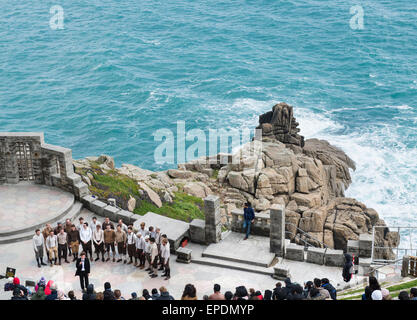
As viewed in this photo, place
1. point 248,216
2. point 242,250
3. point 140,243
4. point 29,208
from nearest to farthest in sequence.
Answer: point 140,243, point 242,250, point 248,216, point 29,208

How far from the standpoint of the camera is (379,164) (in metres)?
59.9

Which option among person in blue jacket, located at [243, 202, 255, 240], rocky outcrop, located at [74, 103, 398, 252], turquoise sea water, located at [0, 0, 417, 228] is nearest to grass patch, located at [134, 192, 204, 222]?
rocky outcrop, located at [74, 103, 398, 252]

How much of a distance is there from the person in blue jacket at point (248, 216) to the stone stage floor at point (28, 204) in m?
9.57

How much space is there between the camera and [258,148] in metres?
48.4

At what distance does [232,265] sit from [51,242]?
8491 millimetres

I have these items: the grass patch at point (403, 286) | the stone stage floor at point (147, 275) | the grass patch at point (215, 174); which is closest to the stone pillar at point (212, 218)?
the stone stage floor at point (147, 275)

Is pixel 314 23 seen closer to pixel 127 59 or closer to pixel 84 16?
pixel 127 59

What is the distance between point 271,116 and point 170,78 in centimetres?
2660

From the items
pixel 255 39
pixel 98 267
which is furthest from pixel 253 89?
pixel 98 267

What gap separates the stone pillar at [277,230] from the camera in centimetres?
2719

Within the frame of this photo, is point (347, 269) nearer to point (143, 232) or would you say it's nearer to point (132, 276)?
point (143, 232)

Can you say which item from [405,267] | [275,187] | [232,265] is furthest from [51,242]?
[275,187]

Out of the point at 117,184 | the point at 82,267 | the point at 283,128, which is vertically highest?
the point at 82,267

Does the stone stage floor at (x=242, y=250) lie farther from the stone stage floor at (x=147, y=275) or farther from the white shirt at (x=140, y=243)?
the white shirt at (x=140, y=243)
